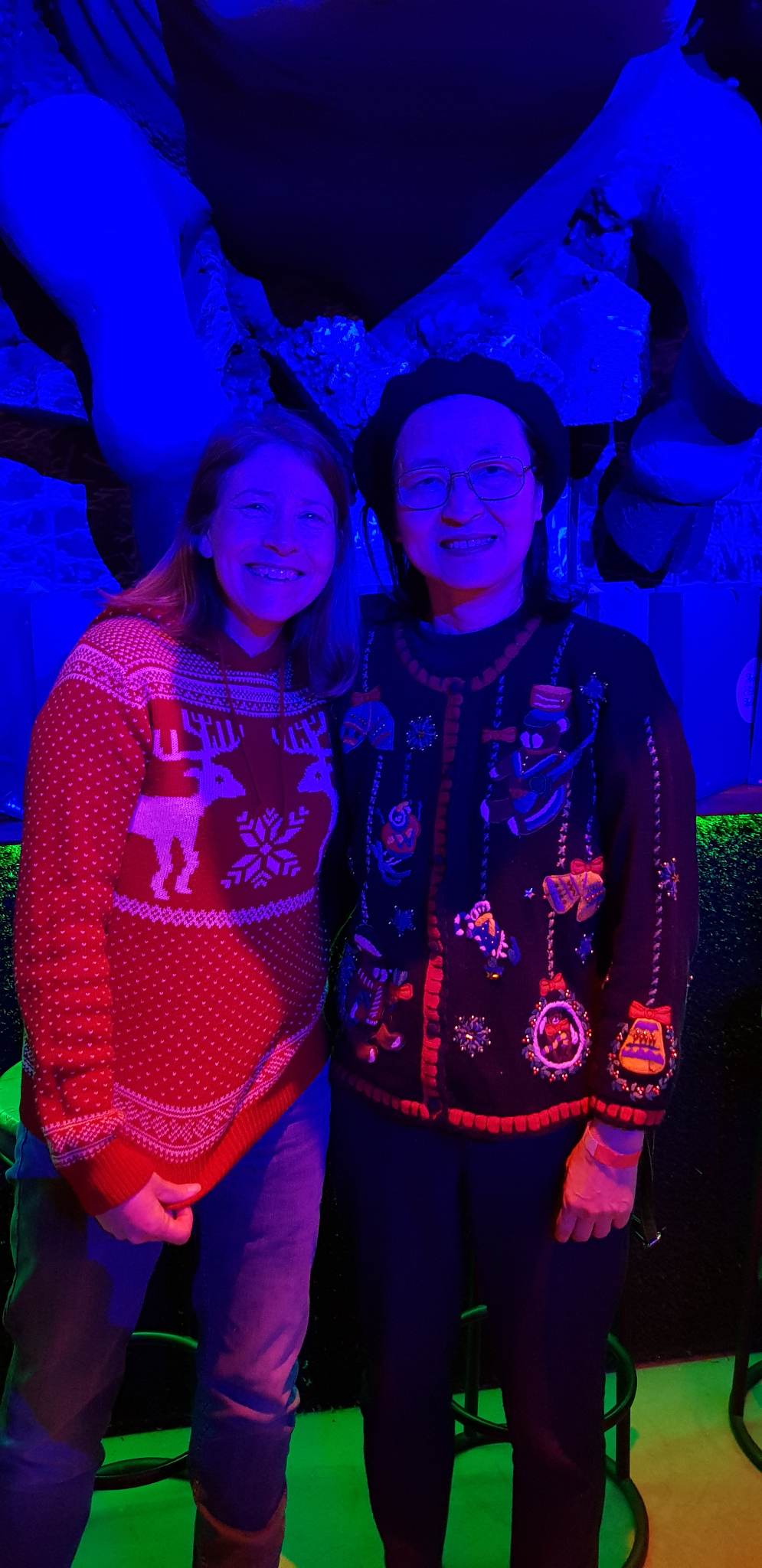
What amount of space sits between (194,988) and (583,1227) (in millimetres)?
554

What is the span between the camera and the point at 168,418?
67.6 inches

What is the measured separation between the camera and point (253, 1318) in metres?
1.22

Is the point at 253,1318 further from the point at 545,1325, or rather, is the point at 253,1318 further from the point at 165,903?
the point at 165,903

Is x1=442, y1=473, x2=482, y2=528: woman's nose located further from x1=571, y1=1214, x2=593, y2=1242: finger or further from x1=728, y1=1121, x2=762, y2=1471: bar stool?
x1=728, y1=1121, x2=762, y2=1471: bar stool

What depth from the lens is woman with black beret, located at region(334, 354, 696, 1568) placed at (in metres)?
1.14

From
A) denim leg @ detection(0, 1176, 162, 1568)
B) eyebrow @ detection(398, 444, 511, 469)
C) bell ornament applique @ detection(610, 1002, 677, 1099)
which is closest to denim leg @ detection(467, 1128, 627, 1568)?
bell ornament applique @ detection(610, 1002, 677, 1099)

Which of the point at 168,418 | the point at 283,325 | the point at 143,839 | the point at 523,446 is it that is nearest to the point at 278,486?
the point at 523,446

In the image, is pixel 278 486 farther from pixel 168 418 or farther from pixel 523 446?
pixel 168 418

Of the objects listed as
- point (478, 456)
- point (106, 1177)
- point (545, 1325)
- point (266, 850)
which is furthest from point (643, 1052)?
point (478, 456)

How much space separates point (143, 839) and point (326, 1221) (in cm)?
129

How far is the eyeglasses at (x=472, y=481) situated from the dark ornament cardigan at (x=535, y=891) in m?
0.18

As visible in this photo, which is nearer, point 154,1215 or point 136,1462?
point 154,1215

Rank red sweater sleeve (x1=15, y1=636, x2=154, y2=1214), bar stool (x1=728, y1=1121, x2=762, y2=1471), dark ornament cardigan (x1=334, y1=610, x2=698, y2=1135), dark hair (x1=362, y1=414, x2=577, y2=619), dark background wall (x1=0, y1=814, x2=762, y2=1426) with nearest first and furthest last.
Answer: red sweater sleeve (x1=15, y1=636, x2=154, y2=1214)
dark ornament cardigan (x1=334, y1=610, x2=698, y2=1135)
dark hair (x1=362, y1=414, x2=577, y2=619)
bar stool (x1=728, y1=1121, x2=762, y2=1471)
dark background wall (x1=0, y1=814, x2=762, y2=1426)

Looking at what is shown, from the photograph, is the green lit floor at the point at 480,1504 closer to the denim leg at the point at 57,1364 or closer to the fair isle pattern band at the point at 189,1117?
the denim leg at the point at 57,1364
